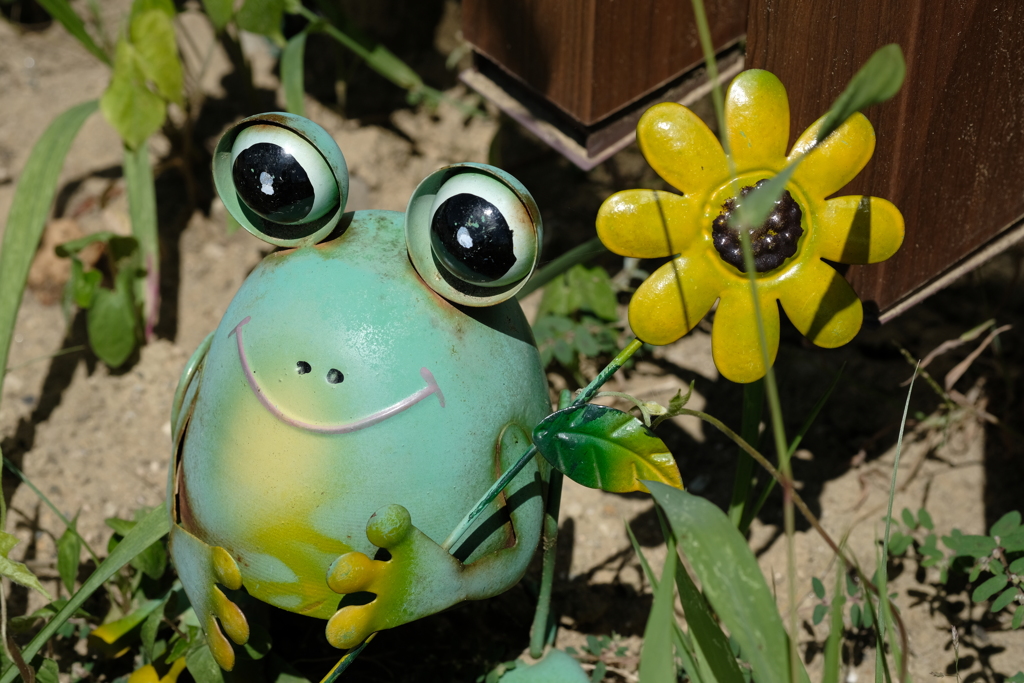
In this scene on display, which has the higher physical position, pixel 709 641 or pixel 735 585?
pixel 735 585

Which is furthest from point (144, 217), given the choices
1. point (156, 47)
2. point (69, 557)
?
point (69, 557)

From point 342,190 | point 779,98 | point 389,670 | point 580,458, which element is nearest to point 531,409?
point 580,458

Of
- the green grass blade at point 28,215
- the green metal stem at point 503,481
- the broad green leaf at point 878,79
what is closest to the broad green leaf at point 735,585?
the green metal stem at point 503,481

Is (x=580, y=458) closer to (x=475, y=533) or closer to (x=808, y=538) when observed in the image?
(x=475, y=533)

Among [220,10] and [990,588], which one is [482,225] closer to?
[990,588]

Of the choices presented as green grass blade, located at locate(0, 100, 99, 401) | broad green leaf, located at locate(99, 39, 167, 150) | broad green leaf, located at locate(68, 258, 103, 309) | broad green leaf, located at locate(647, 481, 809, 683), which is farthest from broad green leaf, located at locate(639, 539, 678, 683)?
broad green leaf, located at locate(99, 39, 167, 150)

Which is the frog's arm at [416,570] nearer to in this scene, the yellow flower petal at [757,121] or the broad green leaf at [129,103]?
the yellow flower petal at [757,121]

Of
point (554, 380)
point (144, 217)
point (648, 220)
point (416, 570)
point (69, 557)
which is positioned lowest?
point (554, 380)
